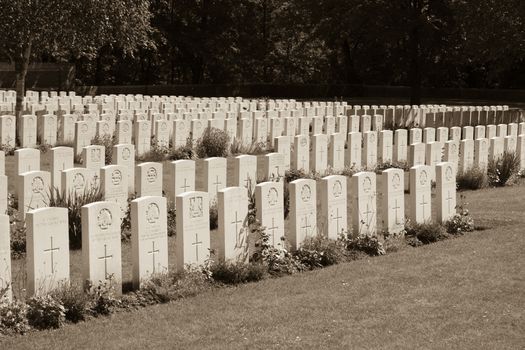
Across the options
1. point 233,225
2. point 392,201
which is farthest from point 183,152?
point 233,225

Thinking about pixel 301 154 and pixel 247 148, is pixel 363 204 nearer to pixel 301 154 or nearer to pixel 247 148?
pixel 301 154

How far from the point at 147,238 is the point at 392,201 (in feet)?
11.9

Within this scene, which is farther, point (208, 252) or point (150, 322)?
point (208, 252)

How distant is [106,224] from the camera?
27.6 feet

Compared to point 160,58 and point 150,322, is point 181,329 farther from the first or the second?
point 160,58

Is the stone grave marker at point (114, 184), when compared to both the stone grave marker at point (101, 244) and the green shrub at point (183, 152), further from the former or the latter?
the green shrub at point (183, 152)

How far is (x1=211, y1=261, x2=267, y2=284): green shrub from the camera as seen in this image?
932 centimetres

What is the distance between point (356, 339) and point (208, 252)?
7.55 feet

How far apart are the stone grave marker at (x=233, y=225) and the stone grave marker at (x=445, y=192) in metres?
3.32

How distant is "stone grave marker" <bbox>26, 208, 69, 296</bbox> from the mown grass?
1.61ft

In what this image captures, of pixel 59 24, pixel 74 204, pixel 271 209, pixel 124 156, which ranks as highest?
pixel 59 24

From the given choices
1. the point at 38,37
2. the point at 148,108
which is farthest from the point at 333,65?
the point at 38,37

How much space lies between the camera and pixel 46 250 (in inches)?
314

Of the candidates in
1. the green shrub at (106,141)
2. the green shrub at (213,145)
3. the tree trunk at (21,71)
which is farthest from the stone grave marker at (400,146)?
the tree trunk at (21,71)
